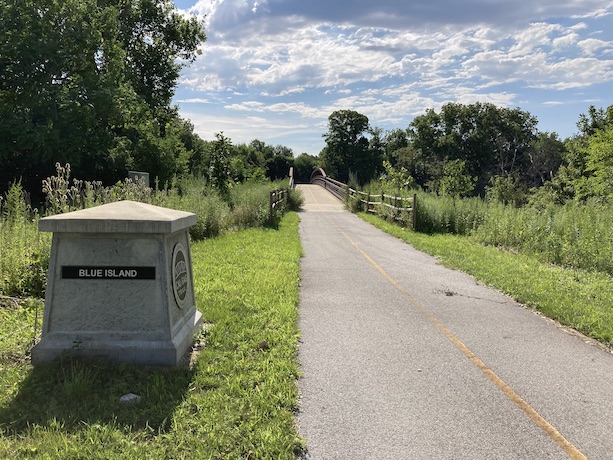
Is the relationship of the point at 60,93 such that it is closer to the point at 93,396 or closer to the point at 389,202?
the point at 389,202

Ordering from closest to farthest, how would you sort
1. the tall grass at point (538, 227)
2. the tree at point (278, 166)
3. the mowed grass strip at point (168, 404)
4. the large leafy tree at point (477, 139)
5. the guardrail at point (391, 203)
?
the mowed grass strip at point (168, 404) → the tall grass at point (538, 227) → the guardrail at point (391, 203) → the large leafy tree at point (477, 139) → the tree at point (278, 166)

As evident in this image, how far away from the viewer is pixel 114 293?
3.85 m

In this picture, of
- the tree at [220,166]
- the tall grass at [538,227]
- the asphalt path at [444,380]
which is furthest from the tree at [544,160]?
the asphalt path at [444,380]

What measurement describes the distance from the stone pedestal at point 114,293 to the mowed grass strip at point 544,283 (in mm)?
5073

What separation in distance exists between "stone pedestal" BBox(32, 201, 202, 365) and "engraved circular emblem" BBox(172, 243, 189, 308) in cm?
12

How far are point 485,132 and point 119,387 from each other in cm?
7688

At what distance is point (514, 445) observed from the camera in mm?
3049

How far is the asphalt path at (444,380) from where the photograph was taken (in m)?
3.07

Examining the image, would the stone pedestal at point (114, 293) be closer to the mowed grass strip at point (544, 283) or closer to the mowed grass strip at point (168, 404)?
the mowed grass strip at point (168, 404)

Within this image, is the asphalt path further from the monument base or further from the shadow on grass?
the monument base

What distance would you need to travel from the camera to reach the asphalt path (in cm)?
307

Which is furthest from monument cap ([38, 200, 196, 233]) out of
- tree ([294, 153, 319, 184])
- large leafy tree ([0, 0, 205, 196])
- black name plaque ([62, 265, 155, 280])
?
tree ([294, 153, 319, 184])

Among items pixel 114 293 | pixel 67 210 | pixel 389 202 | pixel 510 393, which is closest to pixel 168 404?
pixel 114 293

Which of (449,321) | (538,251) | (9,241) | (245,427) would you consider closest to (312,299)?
(449,321)
